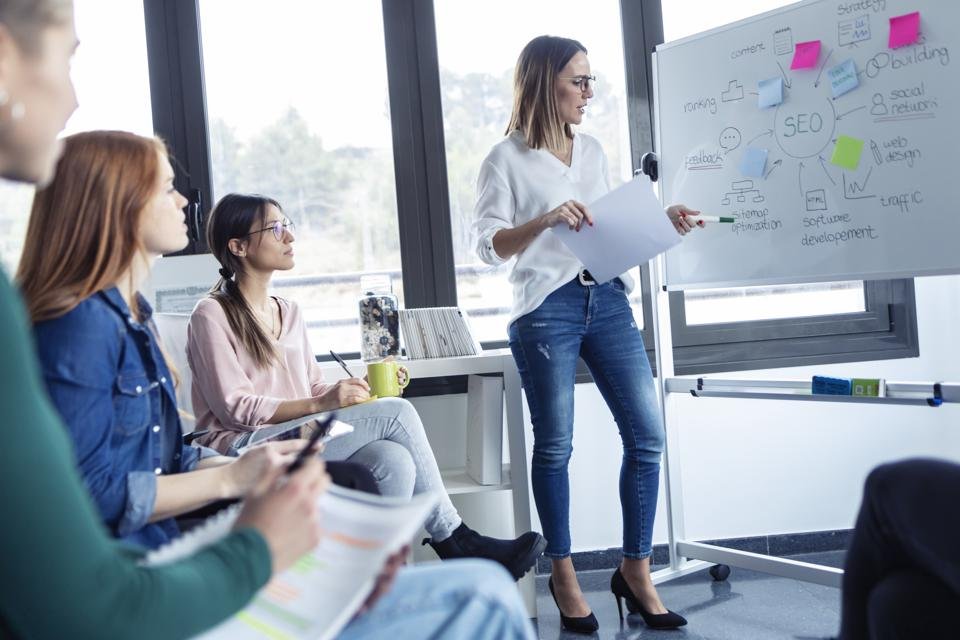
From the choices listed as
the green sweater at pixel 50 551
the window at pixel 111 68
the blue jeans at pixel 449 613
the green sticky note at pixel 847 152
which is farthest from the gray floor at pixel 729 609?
the window at pixel 111 68

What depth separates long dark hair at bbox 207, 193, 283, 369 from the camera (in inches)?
86.3

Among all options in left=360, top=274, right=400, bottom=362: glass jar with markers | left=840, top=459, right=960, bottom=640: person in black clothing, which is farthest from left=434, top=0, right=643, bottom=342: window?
left=840, top=459, right=960, bottom=640: person in black clothing

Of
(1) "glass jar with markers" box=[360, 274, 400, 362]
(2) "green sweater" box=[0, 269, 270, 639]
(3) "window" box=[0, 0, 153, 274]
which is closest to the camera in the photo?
(2) "green sweater" box=[0, 269, 270, 639]

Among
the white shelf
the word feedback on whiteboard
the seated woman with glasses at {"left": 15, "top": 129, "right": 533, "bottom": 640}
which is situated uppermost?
the word feedback on whiteboard

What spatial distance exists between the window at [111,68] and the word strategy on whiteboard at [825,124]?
5.84 ft

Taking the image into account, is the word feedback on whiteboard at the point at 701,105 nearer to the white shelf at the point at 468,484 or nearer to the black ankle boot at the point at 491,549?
the white shelf at the point at 468,484

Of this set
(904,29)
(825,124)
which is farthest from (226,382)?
(904,29)

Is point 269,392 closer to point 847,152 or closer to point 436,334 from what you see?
point 436,334

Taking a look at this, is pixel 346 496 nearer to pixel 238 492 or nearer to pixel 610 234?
pixel 238 492

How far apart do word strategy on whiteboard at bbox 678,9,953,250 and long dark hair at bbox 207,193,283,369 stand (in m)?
1.25

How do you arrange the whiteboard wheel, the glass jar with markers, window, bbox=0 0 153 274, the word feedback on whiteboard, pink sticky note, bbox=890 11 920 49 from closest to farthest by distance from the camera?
pink sticky note, bbox=890 11 920 49 < the word feedback on whiteboard < the glass jar with markers < the whiteboard wheel < window, bbox=0 0 153 274

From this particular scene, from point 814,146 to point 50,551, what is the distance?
2.21 meters

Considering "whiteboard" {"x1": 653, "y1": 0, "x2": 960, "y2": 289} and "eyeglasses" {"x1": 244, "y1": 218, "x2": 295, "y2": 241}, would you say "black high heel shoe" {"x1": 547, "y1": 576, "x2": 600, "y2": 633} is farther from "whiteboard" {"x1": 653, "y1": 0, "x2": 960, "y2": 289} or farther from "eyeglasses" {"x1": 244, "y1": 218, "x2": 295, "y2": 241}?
"eyeglasses" {"x1": 244, "y1": 218, "x2": 295, "y2": 241}

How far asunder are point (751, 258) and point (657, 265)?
0.30 meters
